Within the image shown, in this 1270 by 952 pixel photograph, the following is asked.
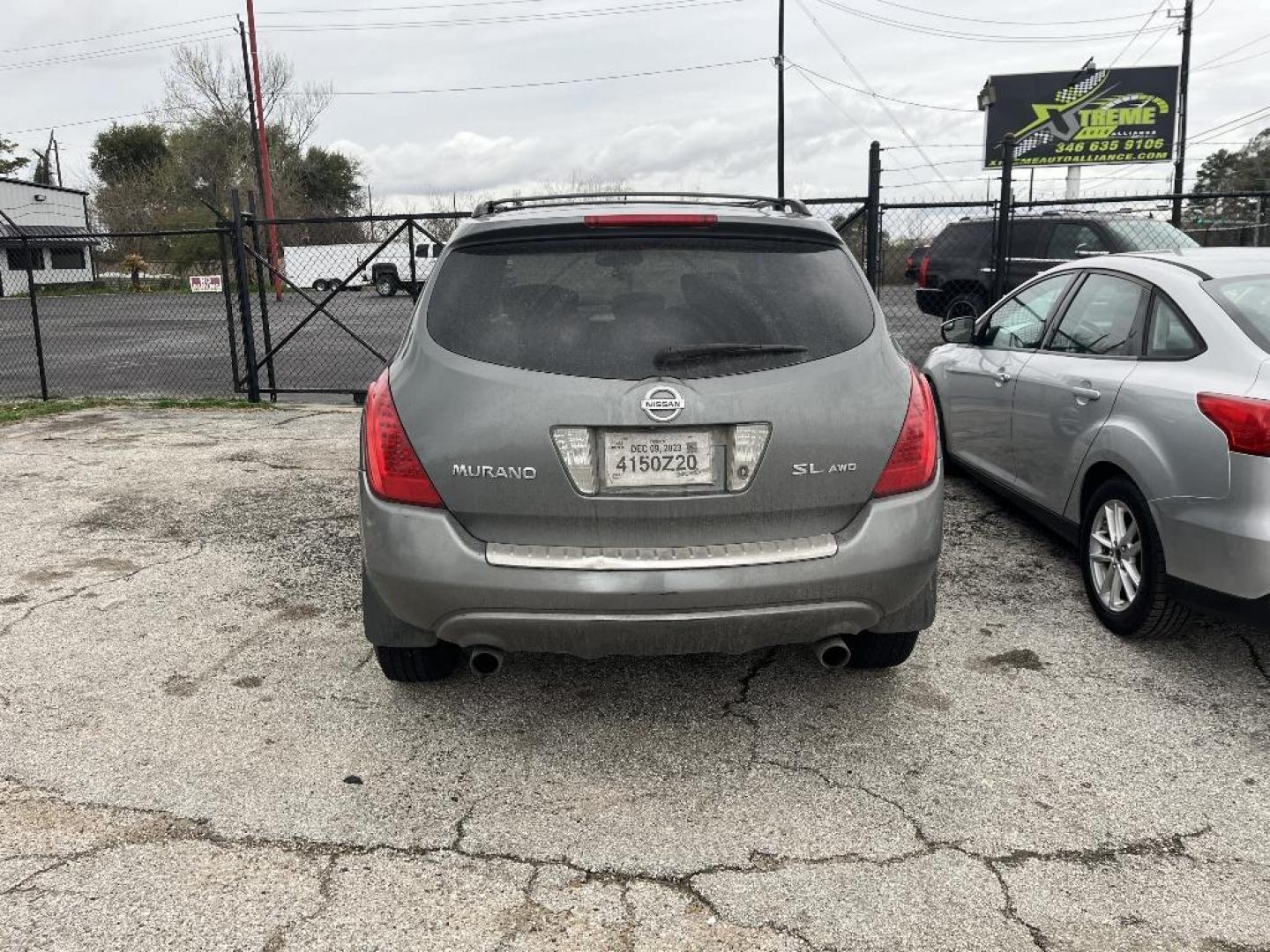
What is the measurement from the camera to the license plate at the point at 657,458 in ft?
8.98

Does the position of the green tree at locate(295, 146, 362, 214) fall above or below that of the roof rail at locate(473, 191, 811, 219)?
above

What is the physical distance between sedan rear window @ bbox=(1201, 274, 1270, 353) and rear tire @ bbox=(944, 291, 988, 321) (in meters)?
9.76

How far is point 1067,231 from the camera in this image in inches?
497

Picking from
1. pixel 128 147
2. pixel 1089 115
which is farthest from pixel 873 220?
pixel 128 147

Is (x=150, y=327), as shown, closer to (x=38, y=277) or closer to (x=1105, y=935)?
(x=1105, y=935)

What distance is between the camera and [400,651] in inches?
133

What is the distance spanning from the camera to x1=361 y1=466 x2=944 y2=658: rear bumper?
2.76m

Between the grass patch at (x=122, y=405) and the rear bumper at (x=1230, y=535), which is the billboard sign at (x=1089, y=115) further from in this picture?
the rear bumper at (x=1230, y=535)

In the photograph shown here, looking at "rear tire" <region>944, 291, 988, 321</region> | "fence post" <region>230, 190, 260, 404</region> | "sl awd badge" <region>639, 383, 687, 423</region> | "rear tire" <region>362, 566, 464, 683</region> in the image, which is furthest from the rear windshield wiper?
"rear tire" <region>944, 291, 988, 321</region>

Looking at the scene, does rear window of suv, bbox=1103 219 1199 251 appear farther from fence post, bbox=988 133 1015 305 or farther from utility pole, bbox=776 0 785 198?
utility pole, bbox=776 0 785 198

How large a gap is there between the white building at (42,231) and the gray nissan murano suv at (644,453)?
1930 inches

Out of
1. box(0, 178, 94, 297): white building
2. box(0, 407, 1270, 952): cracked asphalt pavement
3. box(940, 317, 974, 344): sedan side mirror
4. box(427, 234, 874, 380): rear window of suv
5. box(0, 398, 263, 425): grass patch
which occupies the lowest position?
box(0, 407, 1270, 952): cracked asphalt pavement

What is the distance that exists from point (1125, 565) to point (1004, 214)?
20.8 ft

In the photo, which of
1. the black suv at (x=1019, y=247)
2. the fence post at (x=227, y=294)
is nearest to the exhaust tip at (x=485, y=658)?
the fence post at (x=227, y=294)
